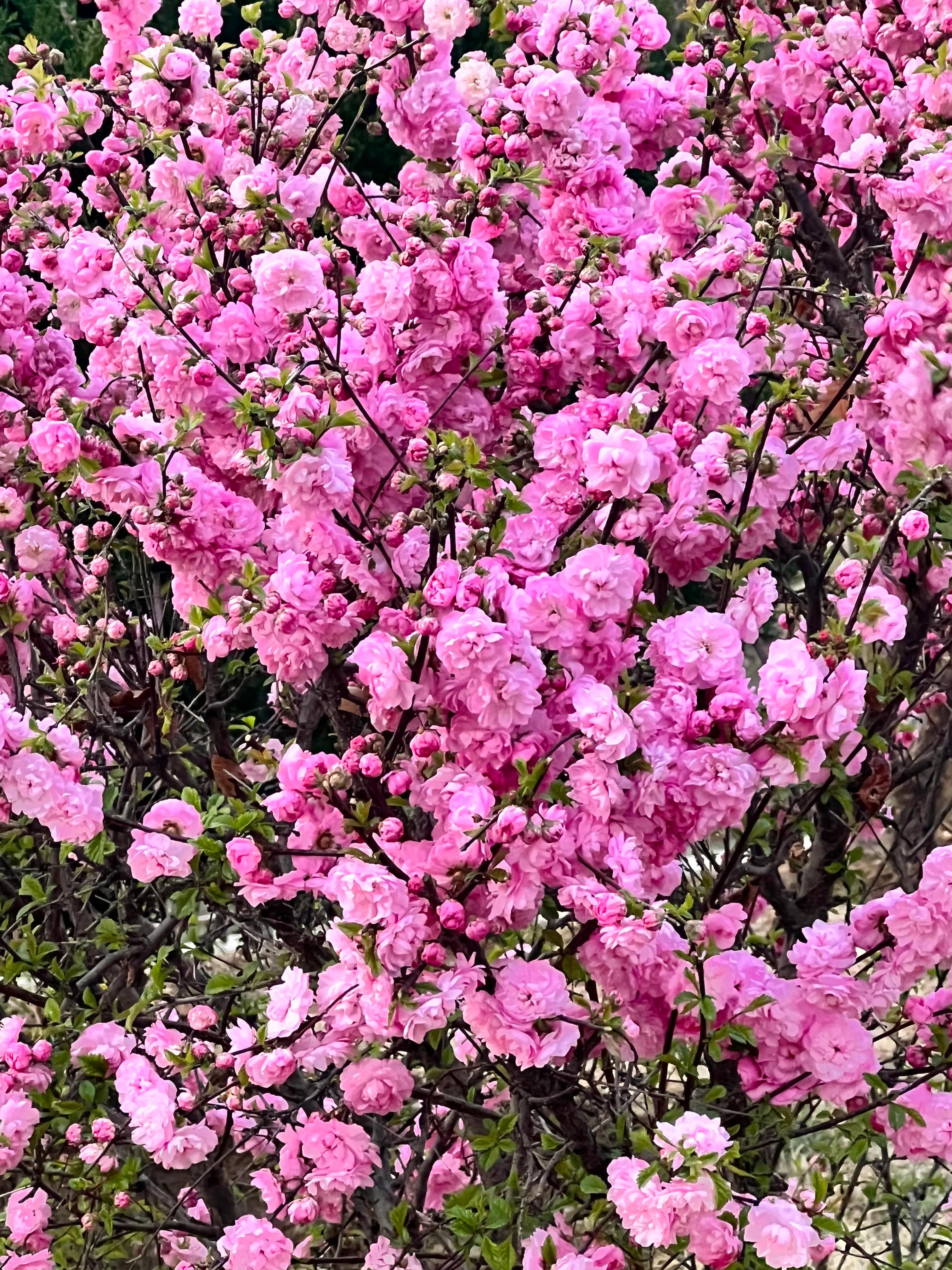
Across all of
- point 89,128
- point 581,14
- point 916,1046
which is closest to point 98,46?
point 89,128

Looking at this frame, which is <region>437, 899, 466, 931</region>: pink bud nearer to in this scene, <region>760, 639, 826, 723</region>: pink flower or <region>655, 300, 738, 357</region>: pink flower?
<region>760, 639, 826, 723</region>: pink flower

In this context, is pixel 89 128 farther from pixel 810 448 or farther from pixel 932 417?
pixel 932 417

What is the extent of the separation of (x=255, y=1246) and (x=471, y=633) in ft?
4.14

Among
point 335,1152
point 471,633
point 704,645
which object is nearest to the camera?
point 471,633

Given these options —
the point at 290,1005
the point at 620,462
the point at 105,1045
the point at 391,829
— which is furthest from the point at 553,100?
the point at 105,1045

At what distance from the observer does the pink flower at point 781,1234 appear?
75.6 inches

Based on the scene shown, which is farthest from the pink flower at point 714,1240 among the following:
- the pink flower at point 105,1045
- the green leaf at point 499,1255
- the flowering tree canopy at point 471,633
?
the pink flower at point 105,1045

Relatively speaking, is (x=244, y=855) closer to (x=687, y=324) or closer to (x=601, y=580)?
(x=601, y=580)

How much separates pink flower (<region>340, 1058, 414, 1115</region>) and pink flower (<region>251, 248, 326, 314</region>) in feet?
4.02

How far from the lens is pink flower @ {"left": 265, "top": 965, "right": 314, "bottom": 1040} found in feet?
6.66

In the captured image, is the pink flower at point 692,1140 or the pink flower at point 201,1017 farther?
the pink flower at point 201,1017

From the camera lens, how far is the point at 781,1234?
192cm

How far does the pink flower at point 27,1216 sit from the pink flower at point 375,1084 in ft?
2.02

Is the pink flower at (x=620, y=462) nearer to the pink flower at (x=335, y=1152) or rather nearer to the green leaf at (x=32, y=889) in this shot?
the pink flower at (x=335, y=1152)
